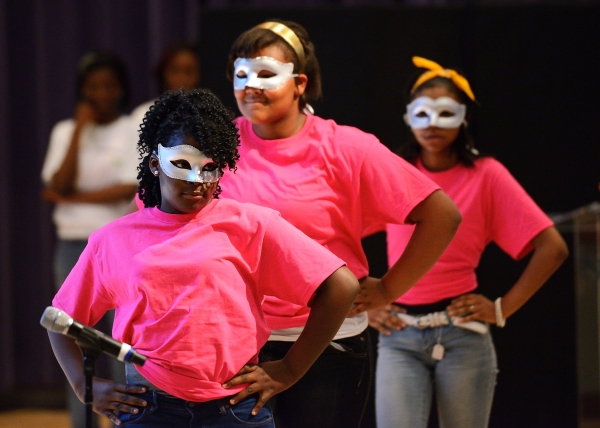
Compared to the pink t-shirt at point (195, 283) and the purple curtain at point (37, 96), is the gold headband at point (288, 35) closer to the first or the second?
the pink t-shirt at point (195, 283)

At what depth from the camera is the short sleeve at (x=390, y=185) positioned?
2.36m

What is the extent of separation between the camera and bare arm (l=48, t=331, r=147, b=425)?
6.28 ft

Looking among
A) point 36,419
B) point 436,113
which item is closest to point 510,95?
point 436,113

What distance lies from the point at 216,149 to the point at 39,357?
3.32 m

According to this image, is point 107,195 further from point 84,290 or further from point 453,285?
point 84,290

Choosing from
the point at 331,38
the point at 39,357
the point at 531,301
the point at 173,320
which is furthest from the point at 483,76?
the point at 39,357

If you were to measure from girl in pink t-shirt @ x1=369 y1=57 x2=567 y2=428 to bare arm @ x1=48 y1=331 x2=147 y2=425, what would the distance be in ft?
3.17

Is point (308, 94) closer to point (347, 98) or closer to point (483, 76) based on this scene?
point (347, 98)

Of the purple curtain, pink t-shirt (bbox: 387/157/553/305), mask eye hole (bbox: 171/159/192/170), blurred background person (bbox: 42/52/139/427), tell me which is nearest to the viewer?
mask eye hole (bbox: 171/159/192/170)

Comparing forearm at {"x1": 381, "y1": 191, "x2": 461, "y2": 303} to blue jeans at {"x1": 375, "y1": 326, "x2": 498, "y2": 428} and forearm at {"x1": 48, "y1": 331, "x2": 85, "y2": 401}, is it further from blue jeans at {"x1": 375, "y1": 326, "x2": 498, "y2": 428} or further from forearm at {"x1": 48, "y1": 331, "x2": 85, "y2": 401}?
forearm at {"x1": 48, "y1": 331, "x2": 85, "y2": 401}

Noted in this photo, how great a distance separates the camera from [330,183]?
233cm

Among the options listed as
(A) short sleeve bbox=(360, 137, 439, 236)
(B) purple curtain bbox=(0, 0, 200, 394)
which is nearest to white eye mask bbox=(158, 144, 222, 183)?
(A) short sleeve bbox=(360, 137, 439, 236)

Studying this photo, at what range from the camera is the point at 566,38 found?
380 cm

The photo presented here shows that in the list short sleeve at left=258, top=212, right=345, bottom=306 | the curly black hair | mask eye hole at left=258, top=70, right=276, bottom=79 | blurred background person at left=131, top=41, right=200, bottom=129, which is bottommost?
short sleeve at left=258, top=212, right=345, bottom=306
